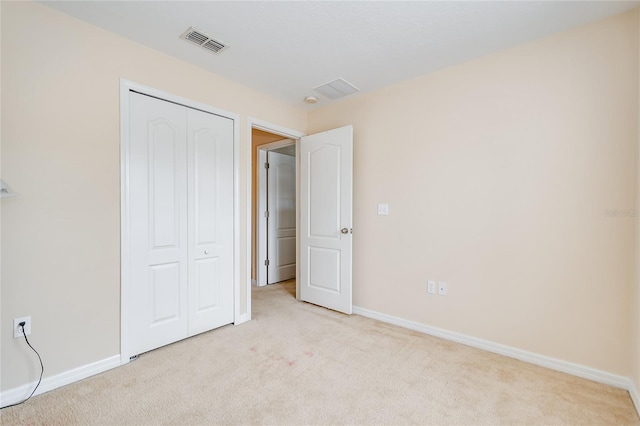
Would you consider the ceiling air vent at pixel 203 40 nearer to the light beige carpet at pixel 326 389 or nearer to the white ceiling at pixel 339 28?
the white ceiling at pixel 339 28

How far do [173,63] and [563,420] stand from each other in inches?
143

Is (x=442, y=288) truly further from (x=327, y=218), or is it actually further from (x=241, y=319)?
(x=241, y=319)

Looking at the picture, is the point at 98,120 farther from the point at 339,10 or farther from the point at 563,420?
the point at 563,420

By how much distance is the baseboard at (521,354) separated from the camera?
6.30 feet

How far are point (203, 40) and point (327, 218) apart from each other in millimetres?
2033

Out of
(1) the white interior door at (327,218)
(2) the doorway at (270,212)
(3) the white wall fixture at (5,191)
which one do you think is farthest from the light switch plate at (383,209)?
(3) the white wall fixture at (5,191)

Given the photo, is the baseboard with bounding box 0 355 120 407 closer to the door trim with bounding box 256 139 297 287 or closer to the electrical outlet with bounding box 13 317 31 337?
the electrical outlet with bounding box 13 317 31 337

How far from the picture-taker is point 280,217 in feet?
15.7

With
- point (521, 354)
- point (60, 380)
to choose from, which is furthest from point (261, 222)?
point (521, 354)

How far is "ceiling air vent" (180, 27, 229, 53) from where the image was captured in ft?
6.95

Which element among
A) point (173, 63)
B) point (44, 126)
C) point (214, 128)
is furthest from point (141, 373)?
point (173, 63)

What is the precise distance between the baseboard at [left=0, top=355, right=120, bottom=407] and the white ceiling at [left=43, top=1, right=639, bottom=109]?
93.2 inches

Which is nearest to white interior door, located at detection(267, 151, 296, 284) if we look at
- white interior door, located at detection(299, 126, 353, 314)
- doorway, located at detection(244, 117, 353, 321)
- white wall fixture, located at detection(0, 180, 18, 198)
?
doorway, located at detection(244, 117, 353, 321)

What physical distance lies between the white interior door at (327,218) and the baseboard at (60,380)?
2.01 m
